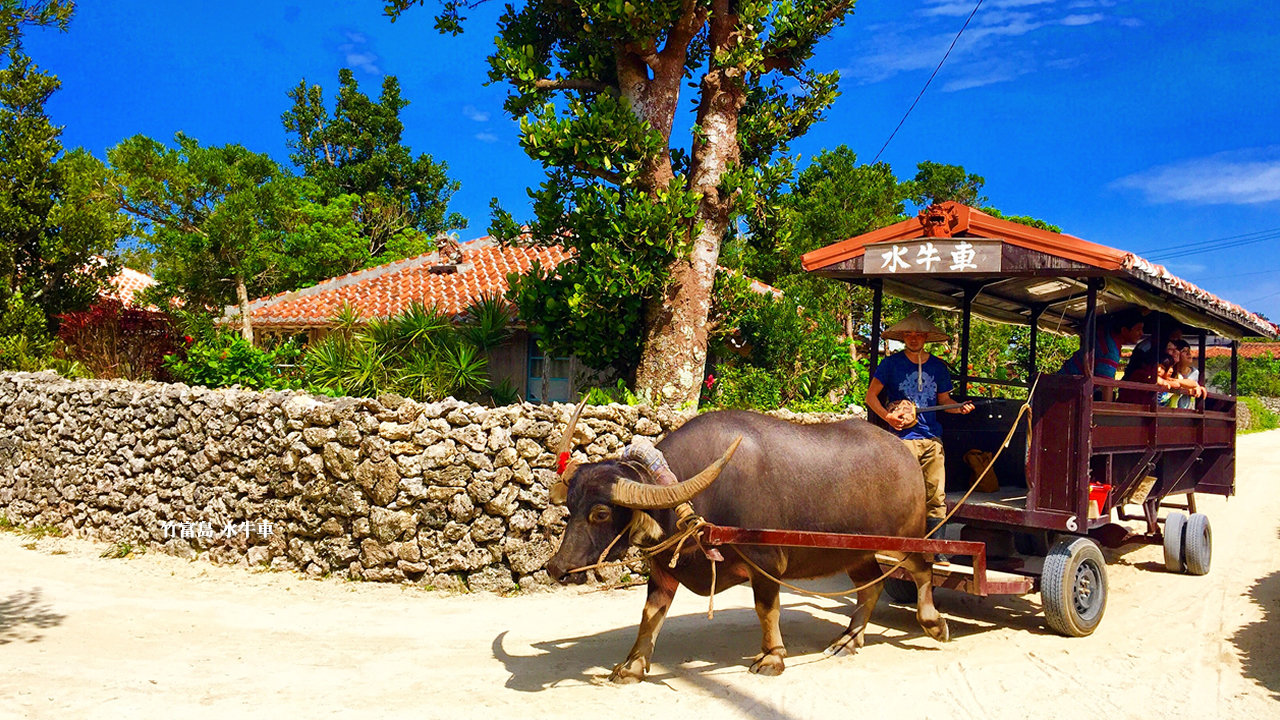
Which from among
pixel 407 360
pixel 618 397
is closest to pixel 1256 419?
pixel 618 397

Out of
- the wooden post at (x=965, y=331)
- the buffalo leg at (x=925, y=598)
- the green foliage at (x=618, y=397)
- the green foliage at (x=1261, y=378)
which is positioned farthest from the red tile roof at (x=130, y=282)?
the green foliage at (x=1261, y=378)

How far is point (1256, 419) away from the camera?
33.2 metres

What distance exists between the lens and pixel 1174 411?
24.2ft

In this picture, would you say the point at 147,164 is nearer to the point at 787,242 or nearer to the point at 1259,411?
the point at 787,242

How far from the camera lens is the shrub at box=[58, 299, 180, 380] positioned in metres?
12.6

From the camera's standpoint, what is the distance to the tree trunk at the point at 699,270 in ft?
33.6

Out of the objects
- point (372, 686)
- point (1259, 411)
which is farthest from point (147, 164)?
point (1259, 411)

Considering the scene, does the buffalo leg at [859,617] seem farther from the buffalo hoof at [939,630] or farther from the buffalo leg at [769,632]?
the buffalo leg at [769,632]

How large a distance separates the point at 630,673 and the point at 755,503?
1.20m

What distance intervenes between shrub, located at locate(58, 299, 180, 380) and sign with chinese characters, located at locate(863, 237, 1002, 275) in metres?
10.6

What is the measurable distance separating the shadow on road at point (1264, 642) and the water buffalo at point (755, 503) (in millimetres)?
1815

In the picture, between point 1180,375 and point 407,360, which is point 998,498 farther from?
point 407,360

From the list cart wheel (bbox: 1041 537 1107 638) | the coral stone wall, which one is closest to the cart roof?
cart wheel (bbox: 1041 537 1107 638)

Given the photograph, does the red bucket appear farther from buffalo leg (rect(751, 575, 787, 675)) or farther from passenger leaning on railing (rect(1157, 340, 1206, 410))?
buffalo leg (rect(751, 575, 787, 675))
